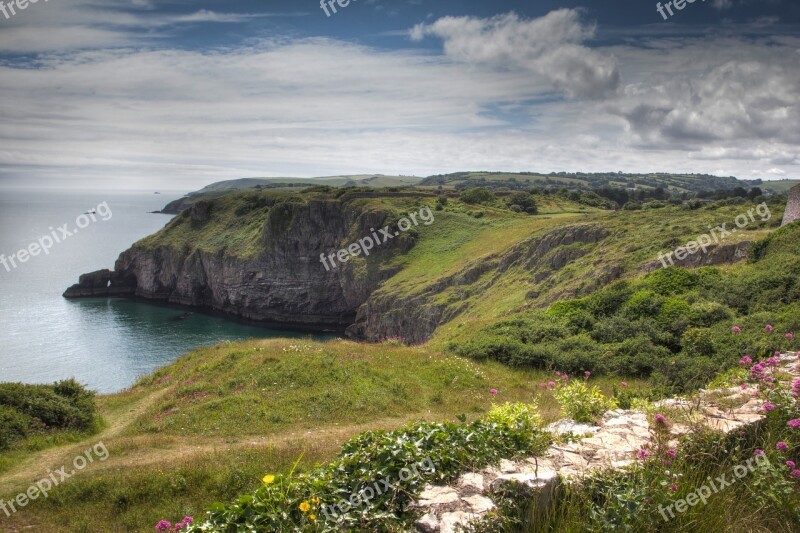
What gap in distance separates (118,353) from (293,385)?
6377cm

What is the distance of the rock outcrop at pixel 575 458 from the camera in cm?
591

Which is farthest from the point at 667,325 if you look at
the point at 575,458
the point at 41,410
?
the point at 41,410

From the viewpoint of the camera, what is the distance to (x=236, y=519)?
5.62m

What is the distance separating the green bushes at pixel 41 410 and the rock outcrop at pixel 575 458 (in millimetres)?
15994

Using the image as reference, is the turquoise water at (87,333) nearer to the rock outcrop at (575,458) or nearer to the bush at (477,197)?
the rock outcrop at (575,458)

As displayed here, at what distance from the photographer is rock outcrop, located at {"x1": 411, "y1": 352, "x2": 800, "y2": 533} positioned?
591 cm

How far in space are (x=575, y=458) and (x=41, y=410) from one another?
18801 millimetres

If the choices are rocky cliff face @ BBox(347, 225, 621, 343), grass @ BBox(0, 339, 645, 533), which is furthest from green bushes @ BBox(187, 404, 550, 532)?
rocky cliff face @ BBox(347, 225, 621, 343)

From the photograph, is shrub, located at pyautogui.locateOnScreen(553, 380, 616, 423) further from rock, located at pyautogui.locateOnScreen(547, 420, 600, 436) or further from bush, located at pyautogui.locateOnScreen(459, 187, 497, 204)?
bush, located at pyautogui.locateOnScreen(459, 187, 497, 204)

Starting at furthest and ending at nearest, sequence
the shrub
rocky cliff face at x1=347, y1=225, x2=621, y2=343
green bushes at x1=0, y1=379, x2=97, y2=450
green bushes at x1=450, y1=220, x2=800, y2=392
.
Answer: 1. rocky cliff face at x1=347, y1=225, x2=621, y2=343
2. green bushes at x1=0, y1=379, x2=97, y2=450
3. green bushes at x1=450, y1=220, x2=800, y2=392
4. the shrub

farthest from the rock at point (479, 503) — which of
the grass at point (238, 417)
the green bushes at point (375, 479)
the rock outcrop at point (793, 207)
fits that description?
the rock outcrop at point (793, 207)

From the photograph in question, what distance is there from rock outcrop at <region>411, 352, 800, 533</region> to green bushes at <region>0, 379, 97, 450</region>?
15994mm

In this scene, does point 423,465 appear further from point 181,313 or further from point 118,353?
point 181,313

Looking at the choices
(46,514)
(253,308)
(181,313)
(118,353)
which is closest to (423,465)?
(46,514)
